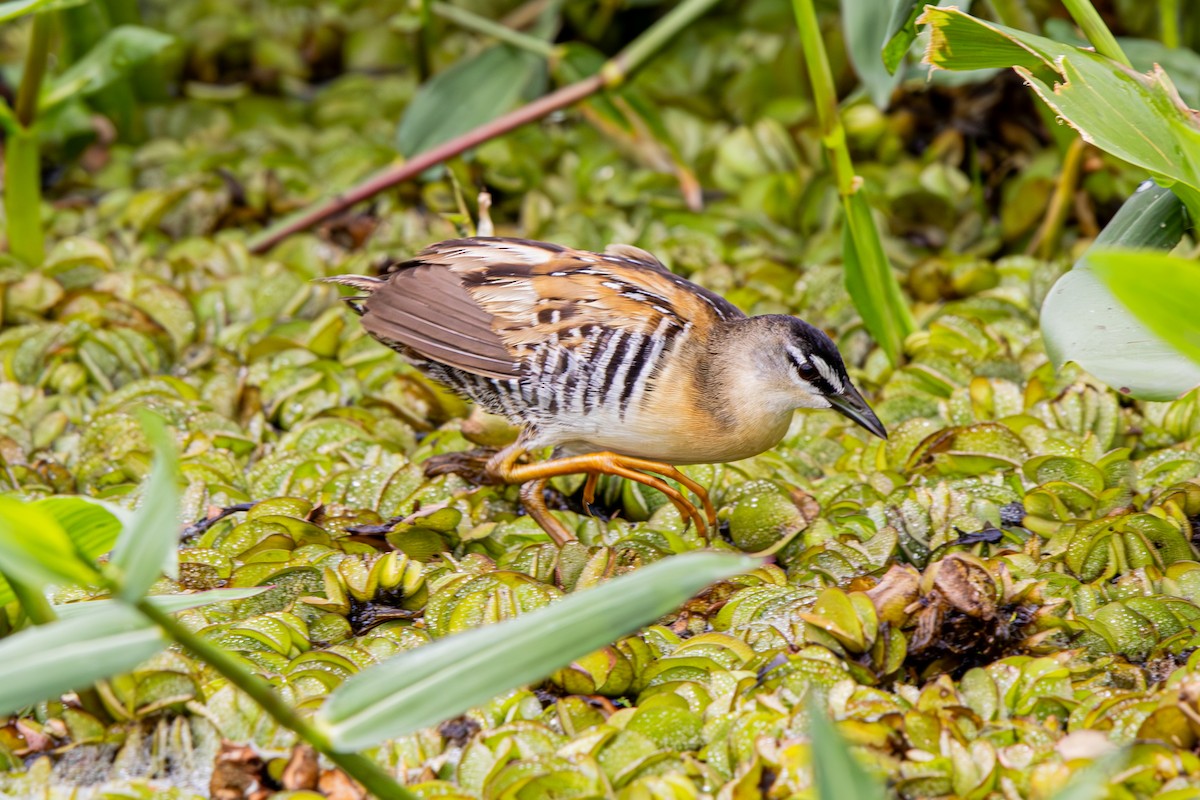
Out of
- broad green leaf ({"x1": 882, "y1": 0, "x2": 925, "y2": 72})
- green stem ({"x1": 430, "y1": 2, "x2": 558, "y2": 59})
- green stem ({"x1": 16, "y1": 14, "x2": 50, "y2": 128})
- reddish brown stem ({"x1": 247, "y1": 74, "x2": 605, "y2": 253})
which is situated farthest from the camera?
green stem ({"x1": 430, "y1": 2, "x2": 558, "y2": 59})

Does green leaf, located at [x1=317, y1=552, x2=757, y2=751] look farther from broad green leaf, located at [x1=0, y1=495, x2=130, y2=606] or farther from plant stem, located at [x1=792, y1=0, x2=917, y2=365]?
plant stem, located at [x1=792, y1=0, x2=917, y2=365]

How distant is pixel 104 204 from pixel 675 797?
417cm

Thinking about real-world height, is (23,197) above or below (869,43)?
below

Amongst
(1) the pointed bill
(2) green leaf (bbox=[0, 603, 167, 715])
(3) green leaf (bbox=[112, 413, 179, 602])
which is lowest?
(1) the pointed bill

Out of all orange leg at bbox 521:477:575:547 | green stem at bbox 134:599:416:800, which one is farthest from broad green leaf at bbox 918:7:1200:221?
green stem at bbox 134:599:416:800

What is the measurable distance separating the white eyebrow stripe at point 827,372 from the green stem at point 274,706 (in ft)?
5.52

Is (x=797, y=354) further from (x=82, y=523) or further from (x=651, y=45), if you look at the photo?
(x=651, y=45)

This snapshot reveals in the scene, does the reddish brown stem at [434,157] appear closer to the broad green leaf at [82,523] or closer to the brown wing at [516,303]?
the brown wing at [516,303]

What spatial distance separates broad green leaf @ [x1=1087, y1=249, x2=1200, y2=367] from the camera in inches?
76.2

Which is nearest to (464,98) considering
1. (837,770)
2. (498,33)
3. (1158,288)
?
(498,33)

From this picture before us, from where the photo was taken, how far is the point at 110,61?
4.85m

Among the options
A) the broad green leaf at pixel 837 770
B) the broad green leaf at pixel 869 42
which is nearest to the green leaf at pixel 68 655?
the broad green leaf at pixel 837 770

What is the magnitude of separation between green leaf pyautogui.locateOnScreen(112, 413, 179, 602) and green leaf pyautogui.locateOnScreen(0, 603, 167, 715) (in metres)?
A: 0.05

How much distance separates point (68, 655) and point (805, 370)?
207cm
